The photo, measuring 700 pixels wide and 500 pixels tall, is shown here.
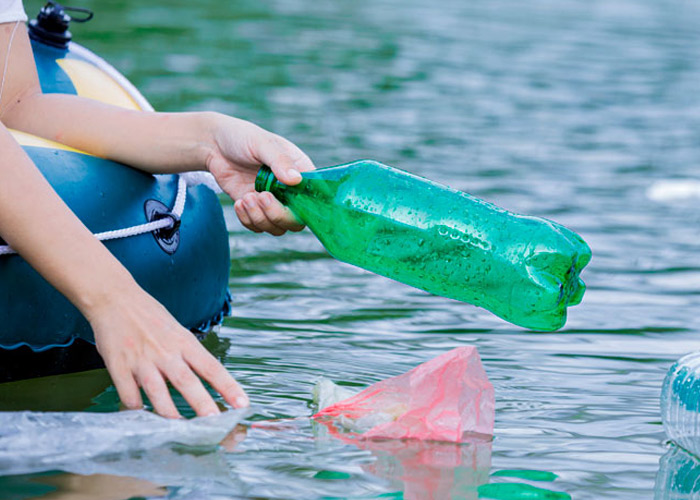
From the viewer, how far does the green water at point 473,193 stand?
6.42 ft

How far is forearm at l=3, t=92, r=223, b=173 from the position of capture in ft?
7.47

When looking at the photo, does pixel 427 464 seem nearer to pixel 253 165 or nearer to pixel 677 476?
pixel 677 476

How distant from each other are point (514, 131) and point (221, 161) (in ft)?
13.5

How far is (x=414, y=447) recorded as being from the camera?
2.00 m

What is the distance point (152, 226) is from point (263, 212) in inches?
11.9

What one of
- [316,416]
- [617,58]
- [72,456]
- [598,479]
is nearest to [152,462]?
[72,456]

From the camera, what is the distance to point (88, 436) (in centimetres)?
187

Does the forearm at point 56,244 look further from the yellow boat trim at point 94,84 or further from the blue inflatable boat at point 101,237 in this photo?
the yellow boat trim at point 94,84

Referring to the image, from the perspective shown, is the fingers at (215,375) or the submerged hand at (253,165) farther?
the submerged hand at (253,165)

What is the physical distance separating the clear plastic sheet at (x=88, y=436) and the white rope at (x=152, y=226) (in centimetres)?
35

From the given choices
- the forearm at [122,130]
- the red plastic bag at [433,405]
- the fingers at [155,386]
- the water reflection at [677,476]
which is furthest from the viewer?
the forearm at [122,130]

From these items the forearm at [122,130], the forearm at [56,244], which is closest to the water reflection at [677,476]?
the forearm at [56,244]

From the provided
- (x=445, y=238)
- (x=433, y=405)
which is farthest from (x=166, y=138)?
(x=433, y=405)

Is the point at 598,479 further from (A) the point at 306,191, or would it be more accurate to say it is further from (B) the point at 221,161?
(B) the point at 221,161
